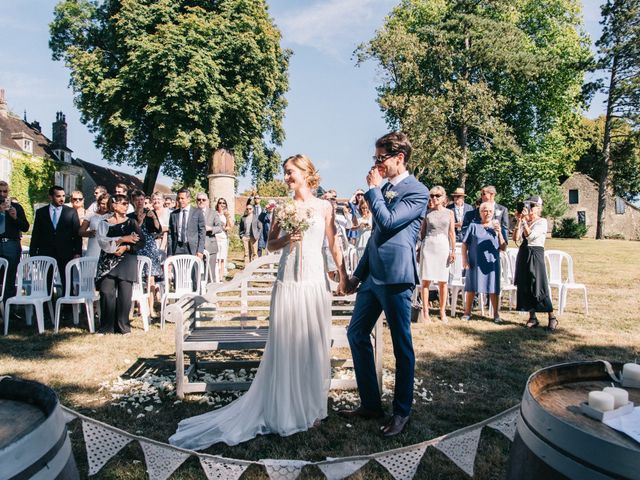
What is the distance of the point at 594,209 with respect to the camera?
177 ft

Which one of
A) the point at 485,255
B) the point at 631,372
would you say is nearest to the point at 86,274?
the point at 485,255

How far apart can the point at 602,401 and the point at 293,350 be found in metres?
2.47

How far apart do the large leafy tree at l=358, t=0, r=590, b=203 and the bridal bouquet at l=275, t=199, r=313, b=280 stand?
2495 centimetres

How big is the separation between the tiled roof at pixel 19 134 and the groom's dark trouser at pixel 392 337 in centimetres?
4248

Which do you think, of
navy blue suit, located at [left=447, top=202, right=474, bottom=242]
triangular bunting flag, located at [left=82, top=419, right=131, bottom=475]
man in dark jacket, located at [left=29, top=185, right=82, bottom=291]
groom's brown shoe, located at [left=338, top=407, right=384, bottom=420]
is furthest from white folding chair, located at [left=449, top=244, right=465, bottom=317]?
triangular bunting flag, located at [left=82, top=419, right=131, bottom=475]

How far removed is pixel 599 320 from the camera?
8.15 meters

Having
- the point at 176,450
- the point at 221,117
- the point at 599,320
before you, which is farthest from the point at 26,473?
the point at 221,117

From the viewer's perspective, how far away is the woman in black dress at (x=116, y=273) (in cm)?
722

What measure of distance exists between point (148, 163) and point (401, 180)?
2455cm

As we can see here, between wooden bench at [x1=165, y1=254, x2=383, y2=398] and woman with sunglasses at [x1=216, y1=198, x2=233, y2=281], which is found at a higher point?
woman with sunglasses at [x1=216, y1=198, x2=233, y2=281]

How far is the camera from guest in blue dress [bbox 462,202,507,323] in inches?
317

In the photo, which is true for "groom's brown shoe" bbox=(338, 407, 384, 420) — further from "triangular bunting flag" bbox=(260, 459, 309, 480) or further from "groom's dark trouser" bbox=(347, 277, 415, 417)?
"triangular bunting flag" bbox=(260, 459, 309, 480)

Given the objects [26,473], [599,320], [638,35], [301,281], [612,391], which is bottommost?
[599,320]

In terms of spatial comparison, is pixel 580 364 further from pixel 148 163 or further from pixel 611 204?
pixel 611 204
